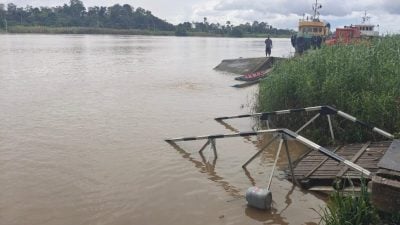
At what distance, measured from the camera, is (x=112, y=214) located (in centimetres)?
650

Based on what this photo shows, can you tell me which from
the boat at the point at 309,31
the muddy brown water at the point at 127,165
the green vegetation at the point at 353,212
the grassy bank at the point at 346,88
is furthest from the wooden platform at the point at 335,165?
the boat at the point at 309,31

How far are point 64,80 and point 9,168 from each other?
572 inches

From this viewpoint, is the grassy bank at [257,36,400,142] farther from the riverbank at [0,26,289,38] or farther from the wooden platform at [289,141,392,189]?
the riverbank at [0,26,289,38]

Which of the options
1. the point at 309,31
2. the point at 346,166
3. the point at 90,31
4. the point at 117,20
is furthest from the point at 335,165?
the point at 117,20

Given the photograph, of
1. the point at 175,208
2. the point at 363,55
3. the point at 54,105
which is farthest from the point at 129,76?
the point at 175,208

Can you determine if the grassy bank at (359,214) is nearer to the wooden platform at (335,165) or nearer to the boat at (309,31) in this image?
the wooden platform at (335,165)

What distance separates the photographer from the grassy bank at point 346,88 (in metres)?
8.91

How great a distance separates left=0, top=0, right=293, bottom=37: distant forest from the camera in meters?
121

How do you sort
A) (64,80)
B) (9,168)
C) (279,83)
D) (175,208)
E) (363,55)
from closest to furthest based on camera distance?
1. (175,208)
2. (9,168)
3. (363,55)
4. (279,83)
5. (64,80)

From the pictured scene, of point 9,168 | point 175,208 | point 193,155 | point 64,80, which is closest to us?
point 175,208

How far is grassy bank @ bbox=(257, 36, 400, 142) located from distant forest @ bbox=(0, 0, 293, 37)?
11638cm

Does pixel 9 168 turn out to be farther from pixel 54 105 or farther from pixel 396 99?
pixel 396 99

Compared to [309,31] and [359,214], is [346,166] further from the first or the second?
[309,31]

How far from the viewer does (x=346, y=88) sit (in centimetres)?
962
